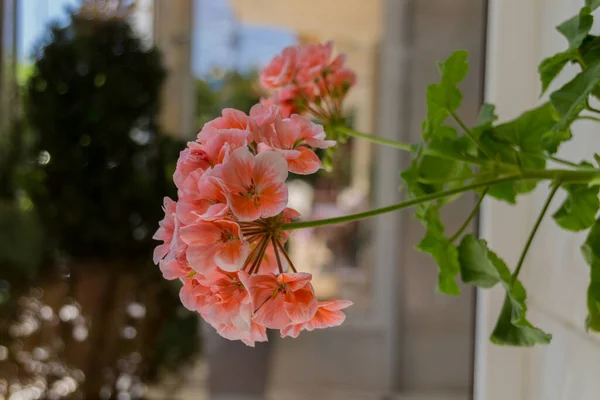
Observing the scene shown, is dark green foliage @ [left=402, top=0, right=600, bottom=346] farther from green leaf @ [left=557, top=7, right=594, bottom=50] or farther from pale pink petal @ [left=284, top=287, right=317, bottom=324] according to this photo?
pale pink petal @ [left=284, top=287, right=317, bottom=324]

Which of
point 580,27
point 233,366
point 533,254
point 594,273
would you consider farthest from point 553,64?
point 233,366

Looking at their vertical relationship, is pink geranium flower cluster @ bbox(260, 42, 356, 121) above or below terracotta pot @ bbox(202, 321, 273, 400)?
above

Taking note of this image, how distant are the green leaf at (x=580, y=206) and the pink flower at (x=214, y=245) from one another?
0.26m

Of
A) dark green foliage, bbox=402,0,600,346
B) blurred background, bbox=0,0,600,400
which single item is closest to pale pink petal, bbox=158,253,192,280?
dark green foliage, bbox=402,0,600,346

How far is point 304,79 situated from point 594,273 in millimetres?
298

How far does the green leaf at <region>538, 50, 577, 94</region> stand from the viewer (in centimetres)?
42

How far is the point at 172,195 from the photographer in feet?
5.06

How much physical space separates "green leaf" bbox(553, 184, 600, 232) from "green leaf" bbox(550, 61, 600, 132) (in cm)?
9

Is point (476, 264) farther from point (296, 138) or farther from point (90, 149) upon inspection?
point (90, 149)

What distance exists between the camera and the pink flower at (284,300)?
349 mm

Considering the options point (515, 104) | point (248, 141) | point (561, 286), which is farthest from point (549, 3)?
point (248, 141)

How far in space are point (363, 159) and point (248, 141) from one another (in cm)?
152

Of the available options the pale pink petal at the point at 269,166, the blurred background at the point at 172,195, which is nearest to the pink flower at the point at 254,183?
the pale pink petal at the point at 269,166

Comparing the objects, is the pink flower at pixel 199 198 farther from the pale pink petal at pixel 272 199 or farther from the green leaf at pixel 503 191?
the green leaf at pixel 503 191
